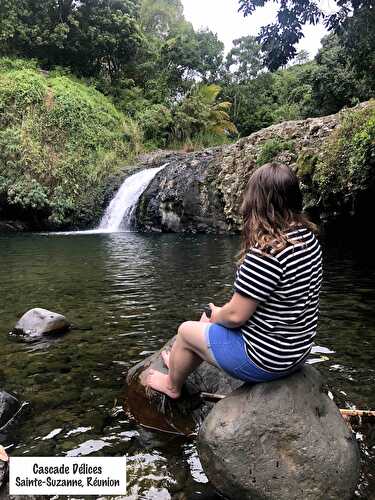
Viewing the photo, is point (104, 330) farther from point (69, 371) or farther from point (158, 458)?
point (158, 458)

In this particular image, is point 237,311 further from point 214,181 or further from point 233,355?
point 214,181

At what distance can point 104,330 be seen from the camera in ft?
19.4

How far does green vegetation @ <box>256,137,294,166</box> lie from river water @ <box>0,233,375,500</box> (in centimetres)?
460

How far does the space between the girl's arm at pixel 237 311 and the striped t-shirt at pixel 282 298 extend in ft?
0.13

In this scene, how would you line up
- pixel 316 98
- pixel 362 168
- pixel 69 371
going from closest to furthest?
pixel 69 371
pixel 362 168
pixel 316 98

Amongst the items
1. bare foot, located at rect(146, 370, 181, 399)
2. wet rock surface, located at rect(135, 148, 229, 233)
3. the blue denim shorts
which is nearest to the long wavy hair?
the blue denim shorts

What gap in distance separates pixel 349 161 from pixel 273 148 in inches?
186

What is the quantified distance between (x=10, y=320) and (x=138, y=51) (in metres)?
30.4

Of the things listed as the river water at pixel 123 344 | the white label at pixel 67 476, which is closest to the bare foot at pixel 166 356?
the river water at pixel 123 344

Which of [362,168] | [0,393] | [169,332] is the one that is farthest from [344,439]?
[362,168]

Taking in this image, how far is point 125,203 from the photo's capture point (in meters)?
21.6

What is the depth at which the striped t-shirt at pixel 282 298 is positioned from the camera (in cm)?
264

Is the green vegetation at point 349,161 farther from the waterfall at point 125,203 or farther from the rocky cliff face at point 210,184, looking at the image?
the waterfall at point 125,203

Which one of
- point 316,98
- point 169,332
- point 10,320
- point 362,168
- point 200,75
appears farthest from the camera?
point 200,75
